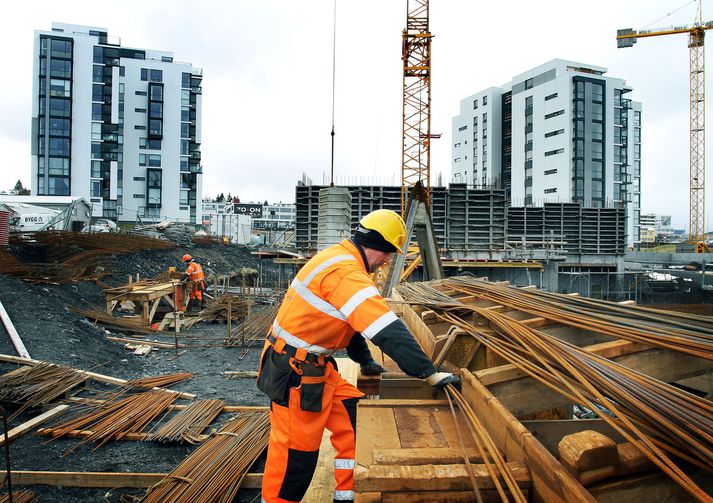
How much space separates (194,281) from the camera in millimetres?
12914

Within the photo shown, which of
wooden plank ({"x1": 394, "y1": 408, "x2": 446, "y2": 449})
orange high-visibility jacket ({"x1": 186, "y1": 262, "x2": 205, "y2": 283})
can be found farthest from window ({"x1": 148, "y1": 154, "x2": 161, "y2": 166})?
wooden plank ({"x1": 394, "y1": 408, "x2": 446, "y2": 449})

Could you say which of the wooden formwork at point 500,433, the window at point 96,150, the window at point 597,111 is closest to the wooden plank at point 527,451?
the wooden formwork at point 500,433

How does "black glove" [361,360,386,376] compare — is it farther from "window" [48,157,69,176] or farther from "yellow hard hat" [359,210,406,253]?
"window" [48,157,69,176]

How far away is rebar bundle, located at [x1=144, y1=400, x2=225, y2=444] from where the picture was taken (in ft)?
15.0

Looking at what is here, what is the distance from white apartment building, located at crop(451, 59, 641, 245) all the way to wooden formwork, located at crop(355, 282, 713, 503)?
36692mm

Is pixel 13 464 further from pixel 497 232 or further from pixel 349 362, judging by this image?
pixel 497 232

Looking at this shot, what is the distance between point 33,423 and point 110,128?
4883cm

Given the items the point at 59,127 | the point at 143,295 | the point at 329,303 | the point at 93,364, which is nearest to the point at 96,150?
the point at 59,127

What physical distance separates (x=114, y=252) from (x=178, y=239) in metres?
9.80

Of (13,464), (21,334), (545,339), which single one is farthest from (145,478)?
(21,334)

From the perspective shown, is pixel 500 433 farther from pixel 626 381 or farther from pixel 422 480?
pixel 626 381

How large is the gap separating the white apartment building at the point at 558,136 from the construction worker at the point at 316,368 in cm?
3712

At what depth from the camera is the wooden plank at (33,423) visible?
14.3ft

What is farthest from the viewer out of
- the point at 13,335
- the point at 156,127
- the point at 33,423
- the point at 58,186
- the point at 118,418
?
the point at 156,127
